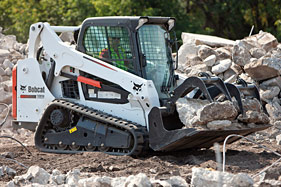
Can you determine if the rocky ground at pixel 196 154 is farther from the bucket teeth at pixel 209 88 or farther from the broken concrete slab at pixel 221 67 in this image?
the bucket teeth at pixel 209 88

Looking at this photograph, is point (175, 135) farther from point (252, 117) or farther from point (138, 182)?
point (138, 182)

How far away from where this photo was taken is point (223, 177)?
18.1 feet

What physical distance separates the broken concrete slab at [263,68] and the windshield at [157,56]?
10.9ft

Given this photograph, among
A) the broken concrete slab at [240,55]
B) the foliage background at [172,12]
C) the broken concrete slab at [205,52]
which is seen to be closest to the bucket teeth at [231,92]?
the broken concrete slab at [240,55]

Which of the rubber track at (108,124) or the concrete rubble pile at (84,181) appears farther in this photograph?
the rubber track at (108,124)

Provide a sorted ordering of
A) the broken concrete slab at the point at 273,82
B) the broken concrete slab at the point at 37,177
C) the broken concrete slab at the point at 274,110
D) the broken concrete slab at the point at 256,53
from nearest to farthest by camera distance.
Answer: the broken concrete slab at the point at 37,177 → the broken concrete slab at the point at 274,110 → the broken concrete slab at the point at 273,82 → the broken concrete slab at the point at 256,53

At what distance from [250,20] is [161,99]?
1725 cm

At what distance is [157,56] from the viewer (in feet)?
31.0

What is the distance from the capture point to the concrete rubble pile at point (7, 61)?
45.0ft

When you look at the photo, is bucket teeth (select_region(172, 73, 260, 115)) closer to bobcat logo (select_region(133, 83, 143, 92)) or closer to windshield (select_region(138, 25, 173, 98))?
bobcat logo (select_region(133, 83, 143, 92))

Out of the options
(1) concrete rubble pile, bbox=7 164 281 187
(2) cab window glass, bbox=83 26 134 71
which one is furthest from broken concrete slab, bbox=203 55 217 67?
(1) concrete rubble pile, bbox=7 164 281 187

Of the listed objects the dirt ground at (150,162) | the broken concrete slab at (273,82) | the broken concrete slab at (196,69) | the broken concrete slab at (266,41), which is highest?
the broken concrete slab at (266,41)

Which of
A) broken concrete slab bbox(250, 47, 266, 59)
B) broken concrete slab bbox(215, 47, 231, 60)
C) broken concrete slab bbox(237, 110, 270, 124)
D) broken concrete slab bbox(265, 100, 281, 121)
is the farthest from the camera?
broken concrete slab bbox(215, 47, 231, 60)

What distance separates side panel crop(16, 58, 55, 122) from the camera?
10047 millimetres
